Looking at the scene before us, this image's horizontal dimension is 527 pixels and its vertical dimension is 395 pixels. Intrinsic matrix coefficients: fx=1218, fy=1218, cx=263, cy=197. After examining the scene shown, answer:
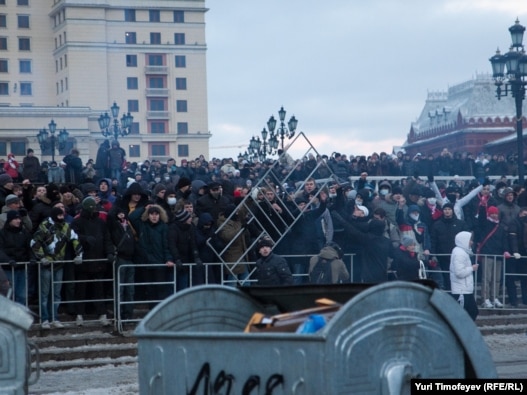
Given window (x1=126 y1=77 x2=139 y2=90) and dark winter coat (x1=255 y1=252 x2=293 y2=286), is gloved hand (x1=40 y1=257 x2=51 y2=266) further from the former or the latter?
window (x1=126 y1=77 x2=139 y2=90)

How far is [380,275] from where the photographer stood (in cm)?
1888

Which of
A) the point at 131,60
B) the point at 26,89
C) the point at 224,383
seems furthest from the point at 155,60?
the point at 224,383

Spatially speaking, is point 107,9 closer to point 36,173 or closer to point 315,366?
point 36,173

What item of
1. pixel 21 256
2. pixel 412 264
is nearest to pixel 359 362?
pixel 21 256

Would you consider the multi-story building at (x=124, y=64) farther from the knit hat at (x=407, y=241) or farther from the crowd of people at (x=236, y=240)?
the knit hat at (x=407, y=241)

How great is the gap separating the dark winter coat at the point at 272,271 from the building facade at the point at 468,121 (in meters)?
72.1

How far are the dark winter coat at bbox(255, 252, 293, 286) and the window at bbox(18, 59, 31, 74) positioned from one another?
108898mm

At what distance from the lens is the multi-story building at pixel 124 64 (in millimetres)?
113062

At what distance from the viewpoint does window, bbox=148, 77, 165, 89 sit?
12362cm

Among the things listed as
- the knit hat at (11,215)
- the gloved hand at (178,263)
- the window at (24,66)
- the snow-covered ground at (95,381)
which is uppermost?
the window at (24,66)

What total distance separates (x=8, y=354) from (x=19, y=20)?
11667cm

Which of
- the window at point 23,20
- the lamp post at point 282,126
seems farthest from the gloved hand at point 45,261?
the window at point 23,20

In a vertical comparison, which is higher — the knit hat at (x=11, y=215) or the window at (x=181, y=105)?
the window at (x=181, y=105)

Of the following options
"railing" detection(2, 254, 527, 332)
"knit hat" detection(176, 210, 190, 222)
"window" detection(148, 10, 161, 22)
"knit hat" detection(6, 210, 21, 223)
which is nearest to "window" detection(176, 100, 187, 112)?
"window" detection(148, 10, 161, 22)
